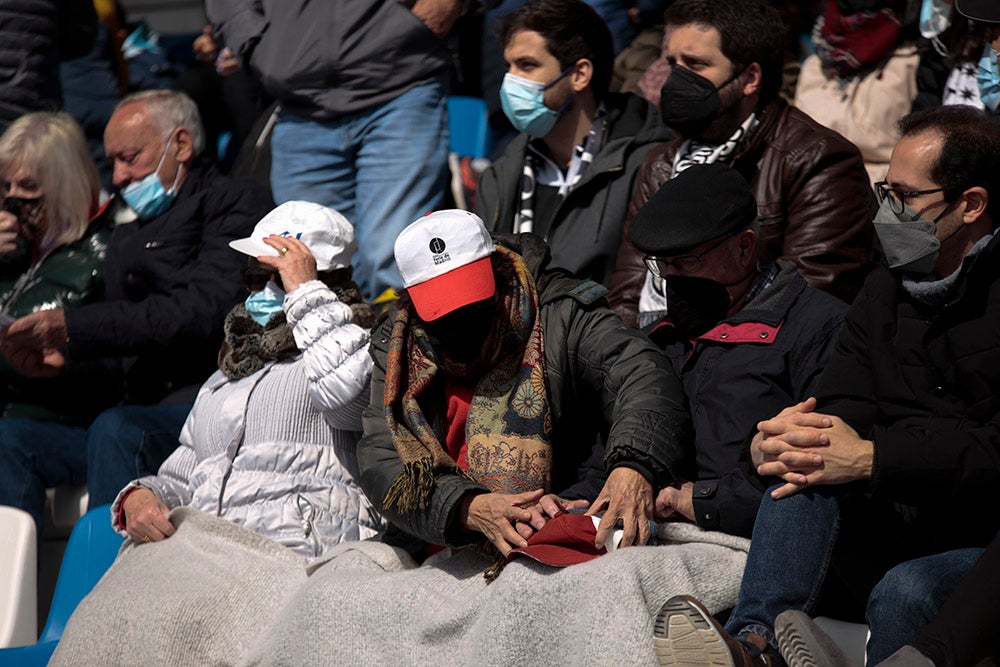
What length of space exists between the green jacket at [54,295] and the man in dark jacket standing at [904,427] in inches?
137

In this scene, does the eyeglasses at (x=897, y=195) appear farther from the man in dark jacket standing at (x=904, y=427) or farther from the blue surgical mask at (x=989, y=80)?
the blue surgical mask at (x=989, y=80)

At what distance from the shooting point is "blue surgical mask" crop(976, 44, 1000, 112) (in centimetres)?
484

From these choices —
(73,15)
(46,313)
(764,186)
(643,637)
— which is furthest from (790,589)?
(73,15)

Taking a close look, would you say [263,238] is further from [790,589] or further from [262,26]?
[790,589]

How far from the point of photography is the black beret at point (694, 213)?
13.1 feet

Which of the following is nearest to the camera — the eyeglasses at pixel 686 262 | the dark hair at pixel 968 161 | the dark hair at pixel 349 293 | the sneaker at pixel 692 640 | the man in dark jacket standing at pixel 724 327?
the sneaker at pixel 692 640

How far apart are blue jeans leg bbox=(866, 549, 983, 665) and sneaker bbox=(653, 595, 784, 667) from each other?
340 millimetres

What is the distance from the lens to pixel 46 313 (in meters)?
5.69

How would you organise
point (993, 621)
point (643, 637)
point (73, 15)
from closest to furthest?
point (993, 621), point (643, 637), point (73, 15)

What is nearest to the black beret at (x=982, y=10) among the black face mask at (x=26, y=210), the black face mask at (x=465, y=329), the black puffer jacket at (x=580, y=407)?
the black puffer jacket at (x=580, y=407)

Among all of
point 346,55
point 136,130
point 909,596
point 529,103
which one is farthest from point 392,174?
point 909,596

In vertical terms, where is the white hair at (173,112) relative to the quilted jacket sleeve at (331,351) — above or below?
below

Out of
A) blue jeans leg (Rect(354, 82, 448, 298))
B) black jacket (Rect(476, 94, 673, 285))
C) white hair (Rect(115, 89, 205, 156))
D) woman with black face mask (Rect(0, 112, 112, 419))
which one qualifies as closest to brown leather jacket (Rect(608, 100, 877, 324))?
black jacket (Rect(476, 94, 673, 285))

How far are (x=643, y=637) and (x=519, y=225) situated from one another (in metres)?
2.56
